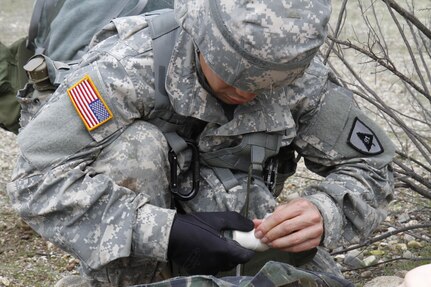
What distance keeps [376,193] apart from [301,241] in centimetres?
43

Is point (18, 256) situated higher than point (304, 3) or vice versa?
point (304, 3)

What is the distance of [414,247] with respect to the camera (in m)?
4.00

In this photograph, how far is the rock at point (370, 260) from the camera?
384 cm

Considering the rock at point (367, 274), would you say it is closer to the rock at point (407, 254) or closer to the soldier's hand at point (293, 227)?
the rock at point (407, 254)

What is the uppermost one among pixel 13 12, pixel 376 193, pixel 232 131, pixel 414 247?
pixel 232 131

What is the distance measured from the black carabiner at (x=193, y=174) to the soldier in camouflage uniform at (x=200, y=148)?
20 millimetres

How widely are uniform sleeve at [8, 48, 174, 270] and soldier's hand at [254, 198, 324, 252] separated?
0.29 metres

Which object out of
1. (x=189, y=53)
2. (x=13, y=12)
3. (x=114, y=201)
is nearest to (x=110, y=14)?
(x=189, y=53)

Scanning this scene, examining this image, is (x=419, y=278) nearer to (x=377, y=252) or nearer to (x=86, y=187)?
(x=86, y=187)

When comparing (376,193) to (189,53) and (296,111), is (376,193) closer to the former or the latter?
(296,111)

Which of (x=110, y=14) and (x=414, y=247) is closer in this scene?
(x=110, y=14)

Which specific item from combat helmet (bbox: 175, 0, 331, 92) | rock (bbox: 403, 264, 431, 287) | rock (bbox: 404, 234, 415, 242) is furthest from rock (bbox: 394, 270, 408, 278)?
rock (bbox: 403, 264, 431, 287)

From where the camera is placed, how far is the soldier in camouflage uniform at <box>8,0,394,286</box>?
242cm

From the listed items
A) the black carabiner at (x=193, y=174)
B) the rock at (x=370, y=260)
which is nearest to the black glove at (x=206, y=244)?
the black carabiner at (x=193, y=174)
